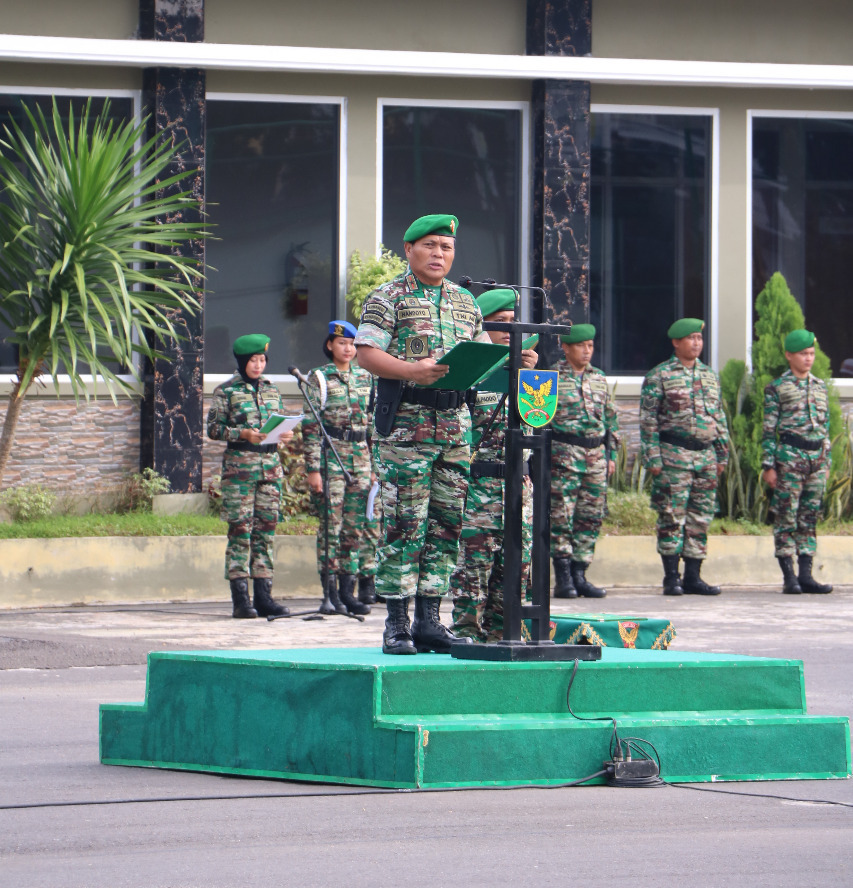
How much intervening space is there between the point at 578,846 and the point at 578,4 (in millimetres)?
12901

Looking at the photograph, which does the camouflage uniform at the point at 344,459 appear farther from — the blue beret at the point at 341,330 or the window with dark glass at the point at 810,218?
the window with dark glass at the point at 810,218

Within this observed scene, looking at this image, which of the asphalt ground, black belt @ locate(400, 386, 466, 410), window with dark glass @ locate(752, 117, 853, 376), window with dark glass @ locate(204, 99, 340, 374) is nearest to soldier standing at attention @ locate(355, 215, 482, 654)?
black belt @ locate(400, 386, 466, 410)

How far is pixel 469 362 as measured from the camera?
5.79m

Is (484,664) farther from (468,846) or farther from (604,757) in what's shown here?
(468,846)

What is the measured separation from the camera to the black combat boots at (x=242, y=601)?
11.3 metres

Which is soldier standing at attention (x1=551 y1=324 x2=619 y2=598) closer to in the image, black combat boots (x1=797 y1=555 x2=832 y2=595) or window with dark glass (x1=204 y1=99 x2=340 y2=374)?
black combat boots (x1=797 y1=555 x2=832 y2=595)

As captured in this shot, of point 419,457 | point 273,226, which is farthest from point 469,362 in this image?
point 273,226

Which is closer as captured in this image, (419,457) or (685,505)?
(419,457)

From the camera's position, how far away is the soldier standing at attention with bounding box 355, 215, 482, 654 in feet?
20.4

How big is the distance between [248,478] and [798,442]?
4942 millimetres

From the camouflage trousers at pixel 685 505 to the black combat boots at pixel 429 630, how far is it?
7018mm

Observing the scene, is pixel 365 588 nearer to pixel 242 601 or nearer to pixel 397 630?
pixel 242 601

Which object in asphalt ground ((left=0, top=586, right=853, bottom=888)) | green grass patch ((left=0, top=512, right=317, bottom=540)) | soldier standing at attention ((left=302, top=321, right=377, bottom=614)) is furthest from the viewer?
green grass patch ((left=0, top=512, right=317, bottom=540))

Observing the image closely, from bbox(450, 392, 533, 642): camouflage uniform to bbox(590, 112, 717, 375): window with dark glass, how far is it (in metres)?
9.46
